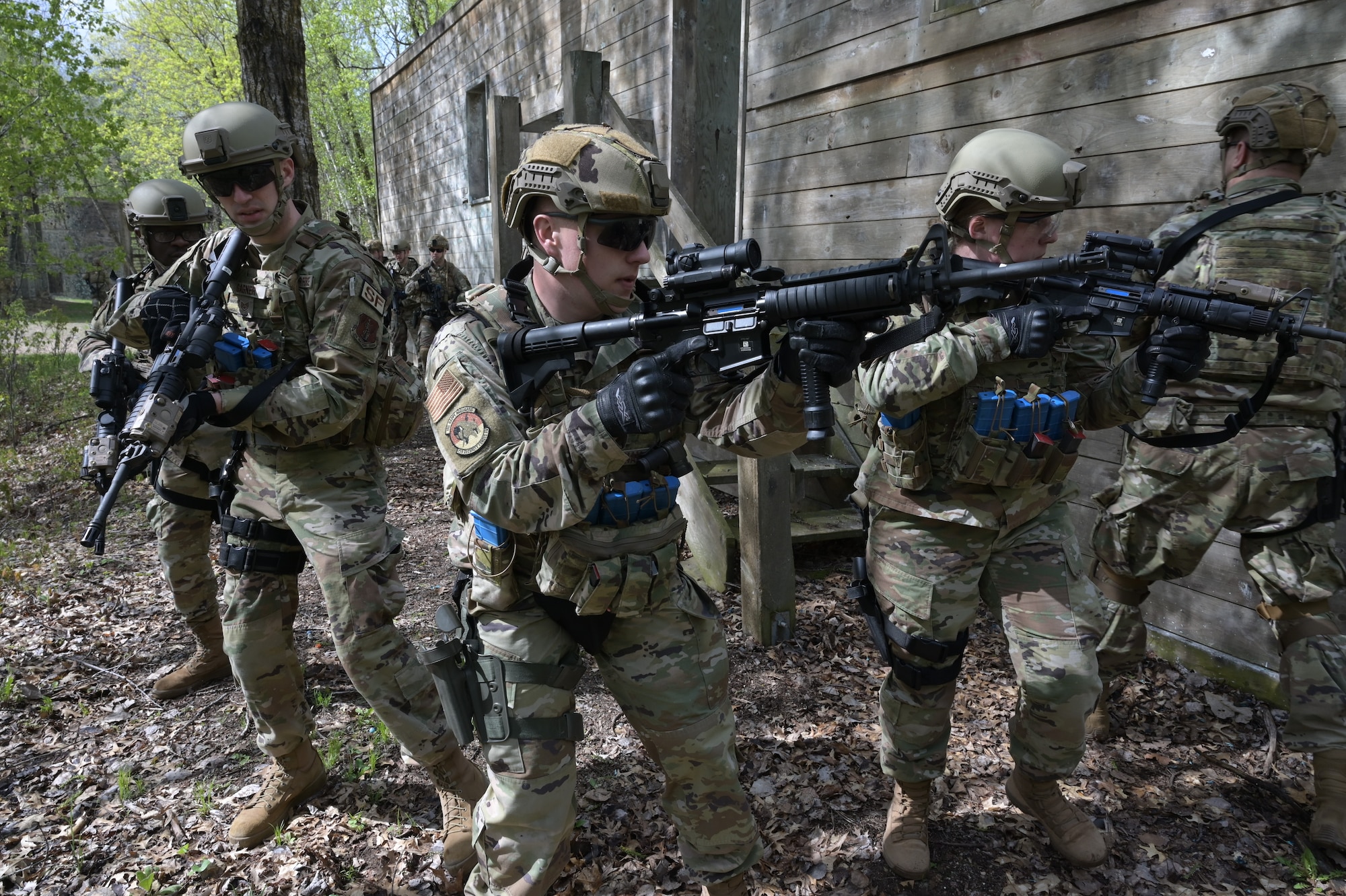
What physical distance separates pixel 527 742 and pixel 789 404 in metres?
1.21

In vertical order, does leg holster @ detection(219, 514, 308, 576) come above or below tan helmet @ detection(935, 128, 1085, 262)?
below

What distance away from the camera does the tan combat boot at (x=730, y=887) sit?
2.39m

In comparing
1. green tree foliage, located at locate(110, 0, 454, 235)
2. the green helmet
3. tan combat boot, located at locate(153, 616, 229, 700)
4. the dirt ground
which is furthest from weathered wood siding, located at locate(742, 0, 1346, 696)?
green tree foliage, located at locate(110, 0, 454, 235)

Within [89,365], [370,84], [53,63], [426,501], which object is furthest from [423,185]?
[89,365]

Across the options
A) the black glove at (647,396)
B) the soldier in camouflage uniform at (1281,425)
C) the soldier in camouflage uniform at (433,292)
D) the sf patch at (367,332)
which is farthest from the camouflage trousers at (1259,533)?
the soldier in camouflage uniform at (433,292)

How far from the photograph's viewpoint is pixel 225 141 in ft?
9.86

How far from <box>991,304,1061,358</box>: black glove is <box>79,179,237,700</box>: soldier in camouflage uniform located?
3.79 m

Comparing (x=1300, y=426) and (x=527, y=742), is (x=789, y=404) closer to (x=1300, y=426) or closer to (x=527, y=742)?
(x=527, y=742)

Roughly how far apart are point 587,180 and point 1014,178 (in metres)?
1.63

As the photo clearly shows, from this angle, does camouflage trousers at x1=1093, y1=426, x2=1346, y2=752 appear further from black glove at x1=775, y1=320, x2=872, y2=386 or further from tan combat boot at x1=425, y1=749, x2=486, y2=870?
tan combat boot at x1=425, y1=749, x2=486, y2=870

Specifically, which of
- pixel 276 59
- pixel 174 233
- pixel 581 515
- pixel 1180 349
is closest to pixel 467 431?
pixel 581 515

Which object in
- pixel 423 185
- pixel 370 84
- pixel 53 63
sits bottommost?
pixel 423 185

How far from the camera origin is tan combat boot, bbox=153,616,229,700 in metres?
4.13

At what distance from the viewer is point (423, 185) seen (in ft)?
53.1
